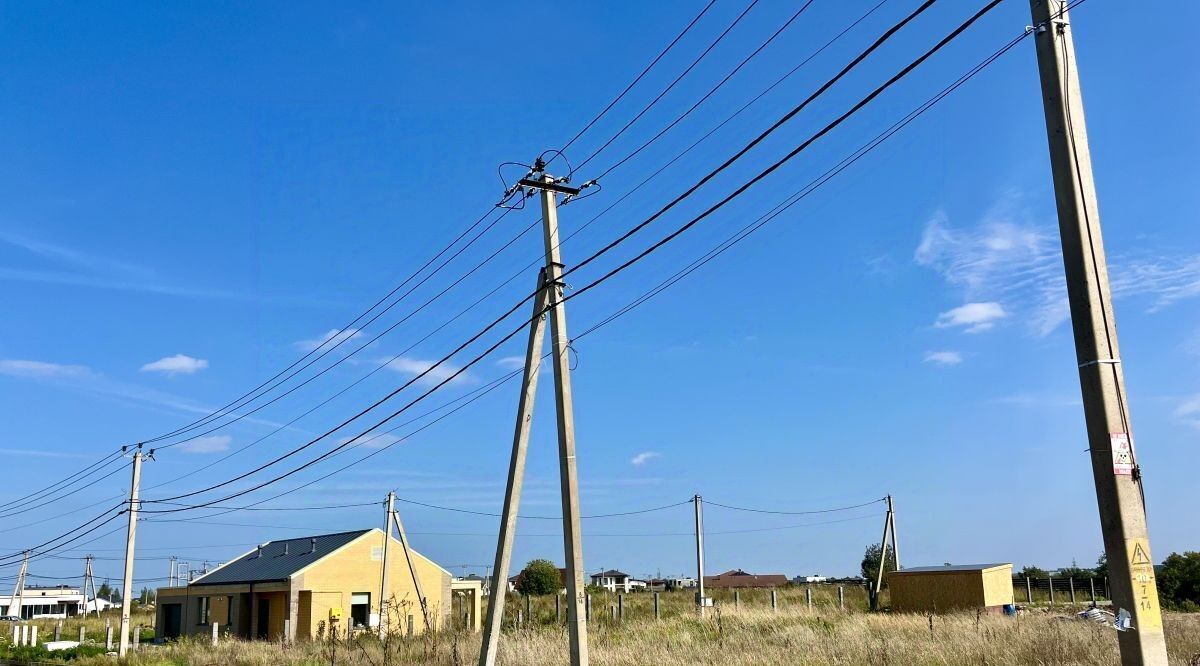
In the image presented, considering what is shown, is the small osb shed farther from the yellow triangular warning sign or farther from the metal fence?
the yellow triangular warning sign

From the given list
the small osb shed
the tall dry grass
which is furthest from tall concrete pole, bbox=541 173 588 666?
the small osb shed

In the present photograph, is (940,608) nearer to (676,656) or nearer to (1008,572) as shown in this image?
(1008,572)

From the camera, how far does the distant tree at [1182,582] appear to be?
3775 cm

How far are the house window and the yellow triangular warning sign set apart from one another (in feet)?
142

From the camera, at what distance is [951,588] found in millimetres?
30688

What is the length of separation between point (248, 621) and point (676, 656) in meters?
36.2

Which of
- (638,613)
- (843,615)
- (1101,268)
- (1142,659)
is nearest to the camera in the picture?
(1142,659)

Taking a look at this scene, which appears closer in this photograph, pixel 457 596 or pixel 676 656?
pixel 676 656

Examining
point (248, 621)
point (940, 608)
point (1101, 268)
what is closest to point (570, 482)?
point (1101, 268)

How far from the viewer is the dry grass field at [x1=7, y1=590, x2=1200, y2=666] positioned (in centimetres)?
1500

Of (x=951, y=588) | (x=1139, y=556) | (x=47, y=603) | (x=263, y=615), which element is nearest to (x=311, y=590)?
(x=263, y=615)

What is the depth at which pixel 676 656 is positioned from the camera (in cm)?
1755

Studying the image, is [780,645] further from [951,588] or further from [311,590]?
[311,590]

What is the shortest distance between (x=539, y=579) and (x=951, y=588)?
54.1 metres
